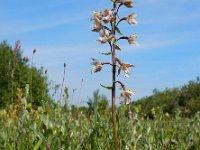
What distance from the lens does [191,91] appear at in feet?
97.5

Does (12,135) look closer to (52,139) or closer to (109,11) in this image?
(52,139)

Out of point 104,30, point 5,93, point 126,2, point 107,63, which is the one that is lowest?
point 107,63

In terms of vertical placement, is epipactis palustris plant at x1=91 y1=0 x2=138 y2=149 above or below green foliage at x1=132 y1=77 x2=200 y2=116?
below

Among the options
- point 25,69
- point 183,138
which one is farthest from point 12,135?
point 25,69

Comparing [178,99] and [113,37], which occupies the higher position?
[178,99]

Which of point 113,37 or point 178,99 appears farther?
point 178,99

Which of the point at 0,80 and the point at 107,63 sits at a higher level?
the point at 0,80

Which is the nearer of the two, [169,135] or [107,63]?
[107,63]

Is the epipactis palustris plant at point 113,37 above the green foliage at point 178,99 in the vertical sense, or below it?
below

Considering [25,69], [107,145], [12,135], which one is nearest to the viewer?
[107,145]

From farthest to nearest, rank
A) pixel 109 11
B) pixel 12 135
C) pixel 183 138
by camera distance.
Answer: pixel 183 138 → pixel 12 135 → pixel 109 11

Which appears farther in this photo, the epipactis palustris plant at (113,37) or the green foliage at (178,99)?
the green foliage at (178,99)

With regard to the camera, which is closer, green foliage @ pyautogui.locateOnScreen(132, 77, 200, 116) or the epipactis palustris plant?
the epipactis palustris plant

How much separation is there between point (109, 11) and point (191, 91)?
1064 inches
